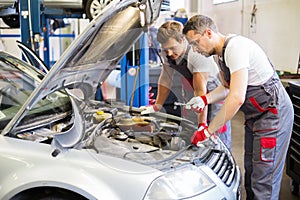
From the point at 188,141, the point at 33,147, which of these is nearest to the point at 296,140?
the point at 188,141

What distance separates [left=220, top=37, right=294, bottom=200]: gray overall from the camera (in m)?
2.27

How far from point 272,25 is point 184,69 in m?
4.30

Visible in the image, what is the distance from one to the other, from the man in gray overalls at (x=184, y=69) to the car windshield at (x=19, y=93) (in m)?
0.63

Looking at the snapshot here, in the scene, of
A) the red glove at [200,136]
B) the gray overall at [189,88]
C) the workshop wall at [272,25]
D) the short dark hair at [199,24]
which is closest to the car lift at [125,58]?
the gray overall at [189,88]

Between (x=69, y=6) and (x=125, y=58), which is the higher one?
(x=69, y=6)

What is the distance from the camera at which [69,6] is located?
156 inches

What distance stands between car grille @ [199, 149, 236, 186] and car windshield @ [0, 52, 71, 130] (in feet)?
2.95

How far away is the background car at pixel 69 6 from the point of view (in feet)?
12.2

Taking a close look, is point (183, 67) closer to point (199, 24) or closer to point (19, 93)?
point (199, 24)

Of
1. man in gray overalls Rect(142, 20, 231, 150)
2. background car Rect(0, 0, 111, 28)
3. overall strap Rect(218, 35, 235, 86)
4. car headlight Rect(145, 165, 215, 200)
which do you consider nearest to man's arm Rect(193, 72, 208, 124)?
man in gray overalls Rect(142, 20, 231, 150)

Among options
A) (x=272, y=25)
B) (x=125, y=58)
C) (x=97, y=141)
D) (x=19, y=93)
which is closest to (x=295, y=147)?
(x=125, y=58)

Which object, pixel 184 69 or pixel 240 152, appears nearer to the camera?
pixel 184 69

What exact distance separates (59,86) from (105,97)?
2.26 ft

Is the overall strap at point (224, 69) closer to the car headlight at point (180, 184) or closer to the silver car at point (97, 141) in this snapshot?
the silver car at point (97, 141)
